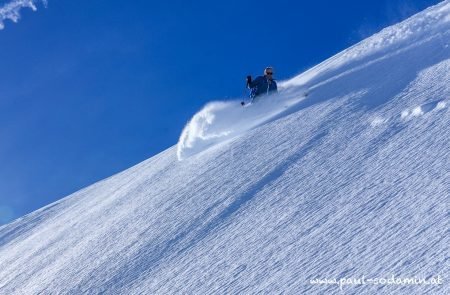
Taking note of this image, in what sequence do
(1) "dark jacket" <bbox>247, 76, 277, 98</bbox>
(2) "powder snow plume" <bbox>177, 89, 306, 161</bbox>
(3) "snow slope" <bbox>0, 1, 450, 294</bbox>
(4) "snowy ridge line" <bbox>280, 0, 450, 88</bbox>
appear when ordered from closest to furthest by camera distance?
(3) "snow slope" <bbox>0, 1, 450, 294</bbox> → (2) "powder snow plume" <bbox>177, 89, 306, 161</bbox> → (4) "snowy ridge line" <bbox>280, 0, 450, 88</bbox> → (1) "dark jacket" <bbox>247, 76, 277, 98</bbox>

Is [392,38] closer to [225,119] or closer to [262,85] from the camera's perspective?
[262,85]

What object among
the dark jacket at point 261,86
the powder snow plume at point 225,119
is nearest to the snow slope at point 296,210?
the powder snow plume at point 225,119

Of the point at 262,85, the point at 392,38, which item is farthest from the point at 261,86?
the point at 392,38

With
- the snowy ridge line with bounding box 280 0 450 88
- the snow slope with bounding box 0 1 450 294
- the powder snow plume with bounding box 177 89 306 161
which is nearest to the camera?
the snow slope with bounding box 0 1 450 294

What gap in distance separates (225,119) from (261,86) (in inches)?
68.3

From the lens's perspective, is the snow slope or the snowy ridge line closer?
the snow slope

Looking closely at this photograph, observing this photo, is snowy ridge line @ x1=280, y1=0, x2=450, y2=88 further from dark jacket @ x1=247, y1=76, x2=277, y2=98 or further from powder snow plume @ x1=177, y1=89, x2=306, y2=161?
powder snow plume @ x1=177, y1=89, x2=306, y2=161

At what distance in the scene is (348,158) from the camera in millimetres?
6121

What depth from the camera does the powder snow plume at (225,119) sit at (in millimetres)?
11594

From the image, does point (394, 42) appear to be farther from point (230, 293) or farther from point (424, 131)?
point (230, 293)

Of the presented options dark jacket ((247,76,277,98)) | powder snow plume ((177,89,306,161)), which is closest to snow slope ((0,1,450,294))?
powder snow plume ((177,89,306,161))

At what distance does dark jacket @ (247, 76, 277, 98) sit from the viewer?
13.9 meters

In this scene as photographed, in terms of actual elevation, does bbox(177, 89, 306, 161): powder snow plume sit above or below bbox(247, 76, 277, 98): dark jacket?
below

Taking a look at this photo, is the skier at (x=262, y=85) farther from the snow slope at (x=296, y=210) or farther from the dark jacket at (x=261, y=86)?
the snow slope at (x=296, y=210)
